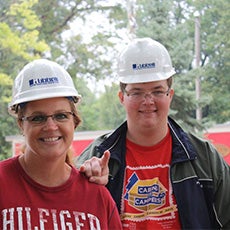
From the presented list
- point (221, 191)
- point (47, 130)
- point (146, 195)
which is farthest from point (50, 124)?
point (221, 191)

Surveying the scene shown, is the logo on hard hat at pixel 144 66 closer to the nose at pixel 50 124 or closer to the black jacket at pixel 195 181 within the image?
the black jacket at pixel 195 181

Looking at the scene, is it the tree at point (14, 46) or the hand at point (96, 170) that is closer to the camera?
the hand at point (96, 170)

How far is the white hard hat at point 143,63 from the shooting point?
218cm

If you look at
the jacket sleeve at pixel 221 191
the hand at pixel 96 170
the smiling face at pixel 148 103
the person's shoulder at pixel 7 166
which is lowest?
the jacket sleeve at pixel 221 191

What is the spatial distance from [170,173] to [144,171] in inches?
4.5

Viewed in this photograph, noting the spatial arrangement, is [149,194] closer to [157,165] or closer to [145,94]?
[157,165]

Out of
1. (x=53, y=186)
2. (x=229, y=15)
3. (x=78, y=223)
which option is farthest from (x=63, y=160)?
(x=229, y=15)

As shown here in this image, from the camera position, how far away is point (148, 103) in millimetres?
2121

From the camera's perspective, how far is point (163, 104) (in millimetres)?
2146

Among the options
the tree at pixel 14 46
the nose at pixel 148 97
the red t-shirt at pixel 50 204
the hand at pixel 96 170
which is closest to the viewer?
the red t-shirt at pixel 50 204

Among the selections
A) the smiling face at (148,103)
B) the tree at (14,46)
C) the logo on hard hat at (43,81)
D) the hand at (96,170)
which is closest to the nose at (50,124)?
the logo on hard hat at (43,81)

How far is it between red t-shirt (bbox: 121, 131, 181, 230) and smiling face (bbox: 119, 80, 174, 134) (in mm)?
134

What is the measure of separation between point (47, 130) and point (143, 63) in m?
0.75

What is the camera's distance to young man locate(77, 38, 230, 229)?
7.03 ft
